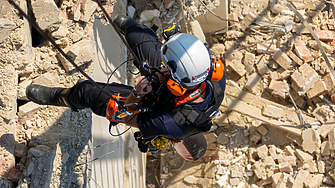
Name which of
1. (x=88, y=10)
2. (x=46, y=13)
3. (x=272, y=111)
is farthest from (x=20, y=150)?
(x=272, y=111)

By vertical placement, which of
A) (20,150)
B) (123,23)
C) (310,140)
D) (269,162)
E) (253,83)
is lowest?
(269,162)

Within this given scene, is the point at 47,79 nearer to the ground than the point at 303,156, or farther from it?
farther from it

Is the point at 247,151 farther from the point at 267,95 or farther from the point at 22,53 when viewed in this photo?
the point at 22,53

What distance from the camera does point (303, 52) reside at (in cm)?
554

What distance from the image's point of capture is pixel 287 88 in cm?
554

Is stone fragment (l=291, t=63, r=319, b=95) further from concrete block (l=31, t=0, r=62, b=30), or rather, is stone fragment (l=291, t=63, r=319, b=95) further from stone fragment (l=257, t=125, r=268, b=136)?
concrete block (l=31, t=0, r=62, b=30)

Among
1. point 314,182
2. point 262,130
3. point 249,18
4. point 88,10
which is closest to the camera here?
point 88,10

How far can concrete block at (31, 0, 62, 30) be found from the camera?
9.65 ft

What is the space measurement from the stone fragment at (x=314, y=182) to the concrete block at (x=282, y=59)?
2325mm

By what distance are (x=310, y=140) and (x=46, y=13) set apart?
5.19 m

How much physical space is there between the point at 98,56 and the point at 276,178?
413 centimetres

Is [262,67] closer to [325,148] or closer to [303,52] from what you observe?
[303,52]

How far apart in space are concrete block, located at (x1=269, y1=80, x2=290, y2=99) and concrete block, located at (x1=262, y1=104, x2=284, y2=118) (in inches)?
15.2

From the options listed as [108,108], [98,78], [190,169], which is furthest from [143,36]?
[190,169]
